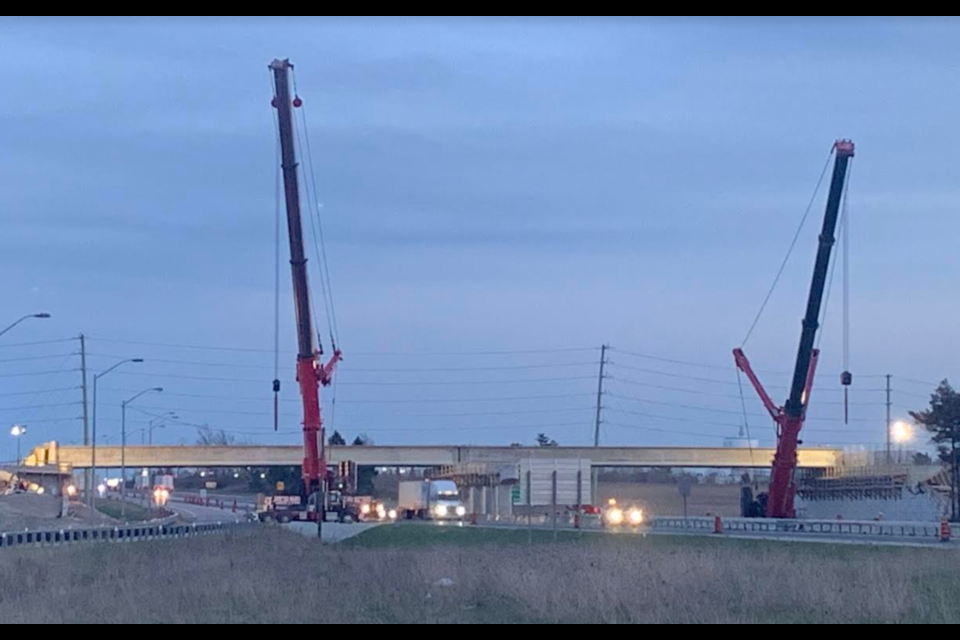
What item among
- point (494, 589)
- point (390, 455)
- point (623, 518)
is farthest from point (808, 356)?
point (390, 455)

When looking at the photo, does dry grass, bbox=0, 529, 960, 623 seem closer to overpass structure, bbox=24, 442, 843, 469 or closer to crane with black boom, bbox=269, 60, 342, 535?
crane with black boom, bbox=269, 60, 342, 535

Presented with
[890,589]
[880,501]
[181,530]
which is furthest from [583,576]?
[880,501]

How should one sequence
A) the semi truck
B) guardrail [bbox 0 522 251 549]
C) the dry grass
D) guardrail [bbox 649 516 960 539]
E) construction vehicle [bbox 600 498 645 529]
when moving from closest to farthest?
the dry grass, guardrail [bbox 0 522 251 549], guardrail [bbox 649 516 960 539], construction vehicle [bbox 600 498 645 529], the semi truck

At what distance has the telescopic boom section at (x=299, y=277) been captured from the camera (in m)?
60.3

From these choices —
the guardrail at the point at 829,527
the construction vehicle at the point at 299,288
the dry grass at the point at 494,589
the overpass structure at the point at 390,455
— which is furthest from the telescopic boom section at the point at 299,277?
the overpass structure at the point at 390,455

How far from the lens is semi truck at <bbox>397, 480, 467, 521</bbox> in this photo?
8362 cm

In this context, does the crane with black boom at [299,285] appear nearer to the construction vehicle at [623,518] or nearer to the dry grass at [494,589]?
the construction vehicle at [623,518]

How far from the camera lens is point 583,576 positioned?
78.9 feet

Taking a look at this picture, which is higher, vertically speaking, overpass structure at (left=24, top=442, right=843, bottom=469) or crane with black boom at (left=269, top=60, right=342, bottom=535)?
crane with black boom at (left=269, top=60, right=342, bottom=535)

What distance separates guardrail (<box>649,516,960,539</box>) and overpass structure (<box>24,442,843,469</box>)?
36.3 metres

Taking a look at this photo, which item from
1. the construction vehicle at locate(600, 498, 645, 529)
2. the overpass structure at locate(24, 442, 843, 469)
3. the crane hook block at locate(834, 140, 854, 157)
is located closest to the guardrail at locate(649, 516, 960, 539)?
the construction vehicle at locate(600, 498, 645, 529)

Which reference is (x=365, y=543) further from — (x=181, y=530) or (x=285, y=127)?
(x=285, y=127)

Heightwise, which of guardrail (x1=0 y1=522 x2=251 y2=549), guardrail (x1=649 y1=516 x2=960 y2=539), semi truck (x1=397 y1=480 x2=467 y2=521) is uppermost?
guardrail (x1=0 y1=522 x2=251 y2=549)

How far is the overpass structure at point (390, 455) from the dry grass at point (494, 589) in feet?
224
